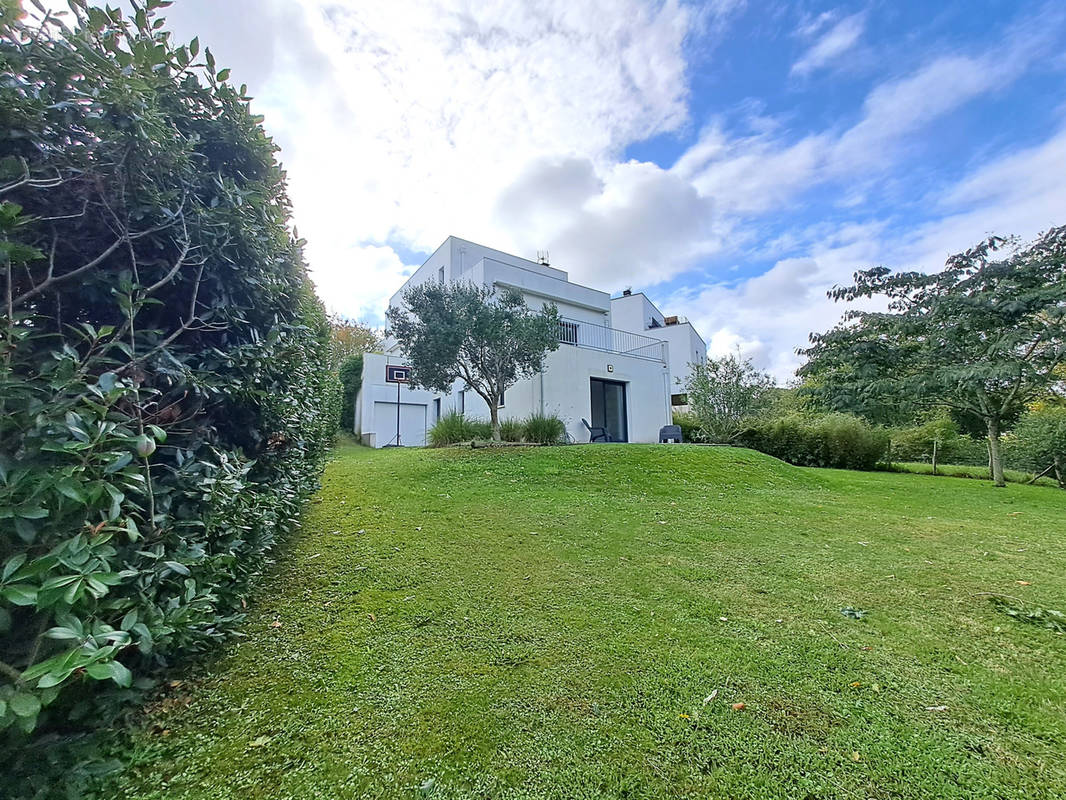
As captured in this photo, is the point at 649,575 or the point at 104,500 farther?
the point at 649,575

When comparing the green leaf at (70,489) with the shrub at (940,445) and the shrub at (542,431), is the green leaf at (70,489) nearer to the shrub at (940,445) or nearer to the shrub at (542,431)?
the shrub at (542,431)

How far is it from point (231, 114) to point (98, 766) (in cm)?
266

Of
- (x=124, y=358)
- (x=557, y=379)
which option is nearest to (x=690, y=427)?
(x=557, y=379)

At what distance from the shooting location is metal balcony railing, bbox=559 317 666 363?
12.4m

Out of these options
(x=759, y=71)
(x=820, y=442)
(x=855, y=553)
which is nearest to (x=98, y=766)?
(x=855, y=553)

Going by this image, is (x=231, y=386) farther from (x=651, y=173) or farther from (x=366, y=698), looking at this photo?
(x=651, y=173)

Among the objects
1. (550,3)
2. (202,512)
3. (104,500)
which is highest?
(550,3)

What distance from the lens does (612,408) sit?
12500mm

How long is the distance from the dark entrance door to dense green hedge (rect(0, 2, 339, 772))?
411 inches

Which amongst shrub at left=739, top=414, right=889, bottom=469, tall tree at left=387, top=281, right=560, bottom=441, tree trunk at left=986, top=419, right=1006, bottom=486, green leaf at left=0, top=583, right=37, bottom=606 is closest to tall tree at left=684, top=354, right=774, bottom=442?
shrub at left=739, top=414, right=889, bottom=469

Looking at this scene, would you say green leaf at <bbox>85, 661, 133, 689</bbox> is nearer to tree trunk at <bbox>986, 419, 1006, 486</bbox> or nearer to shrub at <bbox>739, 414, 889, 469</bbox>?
shrub at <bbox>739, 414, 889, 469</bbox>

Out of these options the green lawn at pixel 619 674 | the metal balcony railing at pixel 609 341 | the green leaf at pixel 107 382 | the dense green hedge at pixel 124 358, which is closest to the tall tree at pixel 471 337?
the metal balcony railing at pixel 609 341

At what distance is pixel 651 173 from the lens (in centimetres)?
975

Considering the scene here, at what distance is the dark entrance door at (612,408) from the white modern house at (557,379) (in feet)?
0.10
